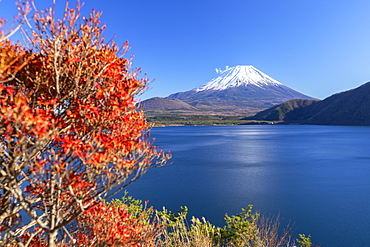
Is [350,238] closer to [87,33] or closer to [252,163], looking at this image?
[87,33]

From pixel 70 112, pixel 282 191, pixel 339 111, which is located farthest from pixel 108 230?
pixel 339 111

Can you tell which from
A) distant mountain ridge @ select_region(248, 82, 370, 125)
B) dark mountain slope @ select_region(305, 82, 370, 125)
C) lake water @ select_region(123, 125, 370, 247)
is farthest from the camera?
distant mountain ridge @ select_region(248, 82, 370, 125)

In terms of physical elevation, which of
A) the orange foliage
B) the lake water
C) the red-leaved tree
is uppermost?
the red-leaved tree

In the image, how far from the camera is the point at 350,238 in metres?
12.6

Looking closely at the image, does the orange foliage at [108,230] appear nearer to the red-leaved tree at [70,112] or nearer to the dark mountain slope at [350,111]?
the red-leaved tree at [70,112]

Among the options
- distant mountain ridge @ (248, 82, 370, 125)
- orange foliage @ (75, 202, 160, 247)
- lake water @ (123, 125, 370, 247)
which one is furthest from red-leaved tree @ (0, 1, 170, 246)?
distant mountain ridge @ (248, 82, 370, 125)

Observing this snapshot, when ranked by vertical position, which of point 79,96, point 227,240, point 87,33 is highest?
point 87,33

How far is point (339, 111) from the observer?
103062 millimetres

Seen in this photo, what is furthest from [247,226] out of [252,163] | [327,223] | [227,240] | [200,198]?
[252,163]

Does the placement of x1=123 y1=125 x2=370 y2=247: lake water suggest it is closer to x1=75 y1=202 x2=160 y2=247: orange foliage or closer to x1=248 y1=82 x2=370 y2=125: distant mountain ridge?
x1=75 y1=202 x2=160 y2=247: orange foliage

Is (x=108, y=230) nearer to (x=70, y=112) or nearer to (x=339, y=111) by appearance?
(x=70, y=112)

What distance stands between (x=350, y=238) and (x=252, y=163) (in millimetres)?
18310

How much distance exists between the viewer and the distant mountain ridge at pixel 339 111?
3748 inches

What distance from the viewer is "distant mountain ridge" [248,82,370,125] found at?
9519 cm
